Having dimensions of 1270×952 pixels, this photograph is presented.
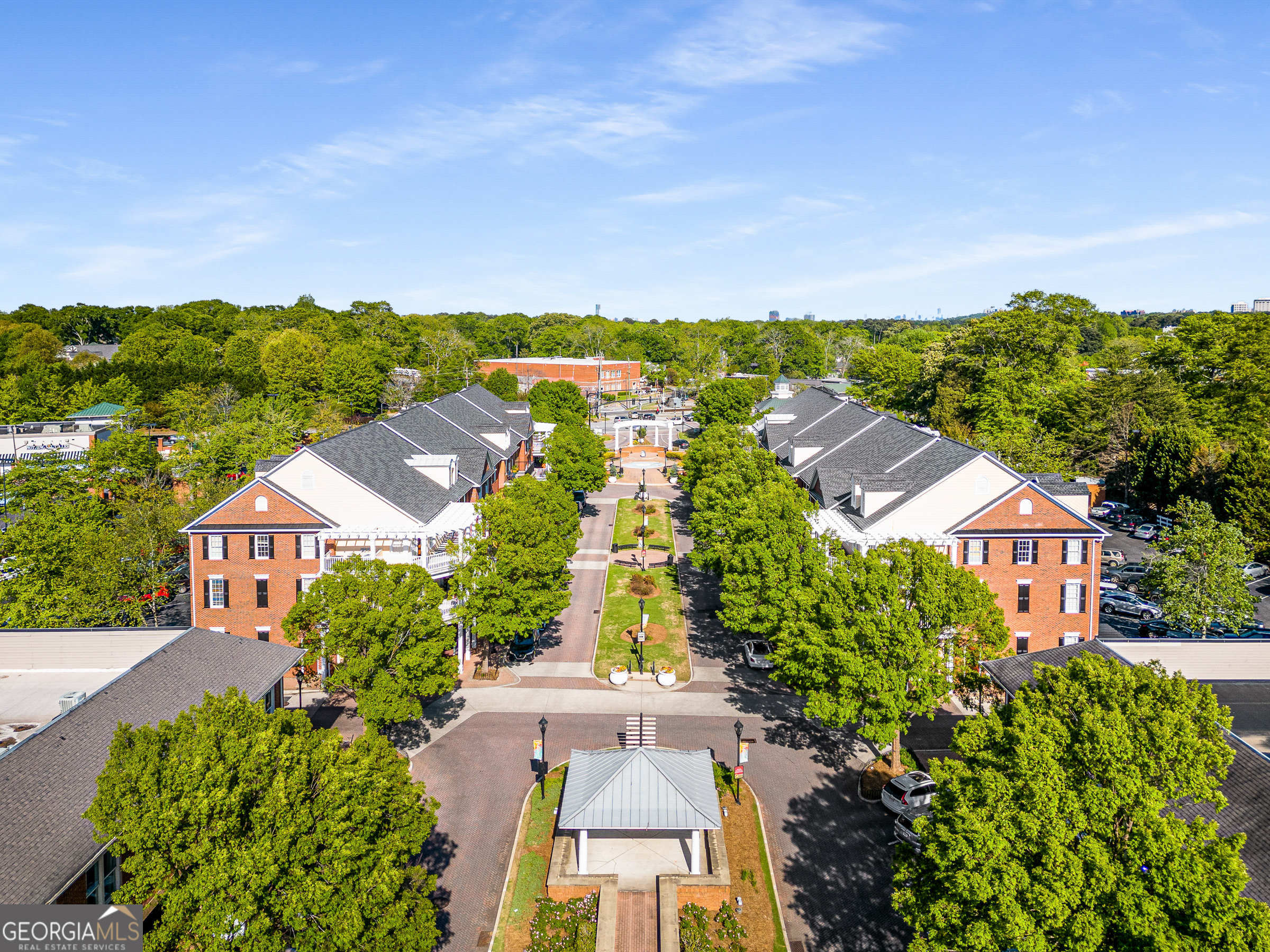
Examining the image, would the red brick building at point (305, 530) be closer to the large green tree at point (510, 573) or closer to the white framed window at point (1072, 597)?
the large green tree at point (510, 573)

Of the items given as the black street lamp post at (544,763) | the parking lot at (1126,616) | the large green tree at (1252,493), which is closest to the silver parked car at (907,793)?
the black street lamp post at (544,763)

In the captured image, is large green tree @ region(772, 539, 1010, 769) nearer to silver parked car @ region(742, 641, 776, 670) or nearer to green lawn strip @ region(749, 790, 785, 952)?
green lawn strip @ region(749, 790, 785, 952)

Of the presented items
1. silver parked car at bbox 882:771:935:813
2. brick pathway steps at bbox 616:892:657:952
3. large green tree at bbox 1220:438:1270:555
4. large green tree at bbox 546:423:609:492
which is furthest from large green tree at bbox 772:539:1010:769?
large green tree at bbox 546:423:609:492

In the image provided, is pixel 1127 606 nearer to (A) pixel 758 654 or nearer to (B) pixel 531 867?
Result: (A) pixel 758 654

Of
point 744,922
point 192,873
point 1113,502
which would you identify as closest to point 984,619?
point 744,922

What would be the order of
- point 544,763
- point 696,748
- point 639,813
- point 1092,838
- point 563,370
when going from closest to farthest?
1. point 1092,838
2. point 639,813
3. point 544,763
4. point 696,748
5. point 563,370

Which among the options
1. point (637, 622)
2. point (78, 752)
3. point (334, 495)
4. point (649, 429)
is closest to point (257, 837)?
point (78, 752)
